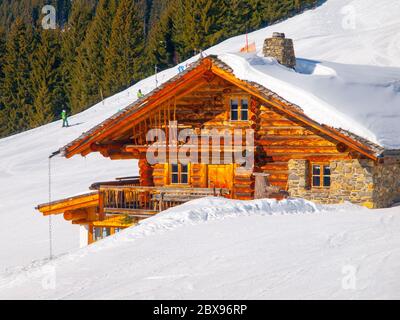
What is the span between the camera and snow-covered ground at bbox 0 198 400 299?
42.3ft

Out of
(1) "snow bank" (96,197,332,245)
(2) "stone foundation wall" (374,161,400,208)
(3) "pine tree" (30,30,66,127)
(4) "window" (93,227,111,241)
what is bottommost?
(4) "window" (93,227,111,241)

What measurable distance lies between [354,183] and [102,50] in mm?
55529

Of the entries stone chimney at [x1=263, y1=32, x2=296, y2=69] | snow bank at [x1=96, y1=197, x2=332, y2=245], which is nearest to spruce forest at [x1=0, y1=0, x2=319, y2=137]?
stone chimney at [x1=263, y1=32, x2=296, y2=69]

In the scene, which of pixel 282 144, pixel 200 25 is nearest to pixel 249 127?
pixel 282 144

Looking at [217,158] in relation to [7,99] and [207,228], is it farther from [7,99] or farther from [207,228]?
[7,99]

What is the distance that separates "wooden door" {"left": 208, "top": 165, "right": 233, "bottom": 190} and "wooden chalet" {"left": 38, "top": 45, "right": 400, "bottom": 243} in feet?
0.09

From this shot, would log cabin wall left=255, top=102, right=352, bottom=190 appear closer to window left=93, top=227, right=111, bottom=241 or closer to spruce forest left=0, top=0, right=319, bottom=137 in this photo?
window left=93, top=227, right=111, bottom=241

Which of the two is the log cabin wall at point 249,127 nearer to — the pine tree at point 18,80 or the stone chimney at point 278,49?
the stone chimney at point 278,49

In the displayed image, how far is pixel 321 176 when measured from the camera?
24312 mm

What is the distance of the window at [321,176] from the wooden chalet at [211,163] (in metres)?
0.03

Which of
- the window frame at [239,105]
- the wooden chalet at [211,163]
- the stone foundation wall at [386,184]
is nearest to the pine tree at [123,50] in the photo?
the wooden chalet at [211,163]

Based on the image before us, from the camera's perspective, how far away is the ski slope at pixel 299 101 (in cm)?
2380

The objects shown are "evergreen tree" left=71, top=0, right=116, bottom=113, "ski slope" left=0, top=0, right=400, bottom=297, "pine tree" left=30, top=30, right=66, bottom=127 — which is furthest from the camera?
"evergreen tree" left=71, top=0, right=116, bottom=113

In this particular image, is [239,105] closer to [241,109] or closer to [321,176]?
[241,109]
